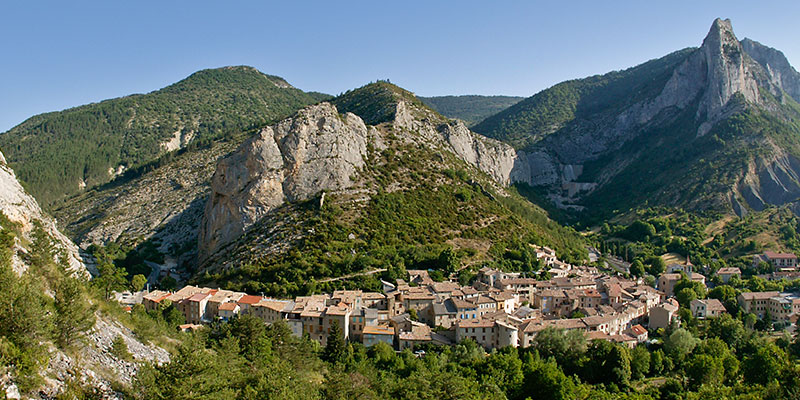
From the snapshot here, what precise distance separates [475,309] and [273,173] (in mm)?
29241

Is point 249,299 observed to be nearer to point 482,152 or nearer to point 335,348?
point 335,348

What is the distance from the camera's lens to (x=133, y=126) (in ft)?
506

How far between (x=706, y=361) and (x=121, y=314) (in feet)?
115

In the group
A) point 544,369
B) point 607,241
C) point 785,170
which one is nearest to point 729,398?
point 544,369

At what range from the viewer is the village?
129 feet

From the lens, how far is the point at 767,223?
86.2m

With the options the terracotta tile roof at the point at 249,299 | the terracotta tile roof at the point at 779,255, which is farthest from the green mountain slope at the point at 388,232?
the terracotta tile roof at the point at 779,255

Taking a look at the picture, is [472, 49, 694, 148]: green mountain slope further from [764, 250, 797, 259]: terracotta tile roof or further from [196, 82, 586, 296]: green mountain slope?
[764, 250, 797, 259]: terracotta tile roof

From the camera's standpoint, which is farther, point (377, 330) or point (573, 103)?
point (573, 103)

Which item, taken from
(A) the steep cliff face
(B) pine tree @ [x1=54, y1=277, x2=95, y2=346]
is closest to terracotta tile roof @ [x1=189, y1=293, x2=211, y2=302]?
(B) pine tree @ [x1=54, y1=277, x2=95, y2=346]

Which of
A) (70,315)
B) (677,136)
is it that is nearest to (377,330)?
(70,315)

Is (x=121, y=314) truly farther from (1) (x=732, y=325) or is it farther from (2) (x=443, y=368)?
(1) (x=732, y=325)

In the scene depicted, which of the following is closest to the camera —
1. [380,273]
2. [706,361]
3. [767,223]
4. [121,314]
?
[121,314]

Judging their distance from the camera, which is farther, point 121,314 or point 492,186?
point 492,186
